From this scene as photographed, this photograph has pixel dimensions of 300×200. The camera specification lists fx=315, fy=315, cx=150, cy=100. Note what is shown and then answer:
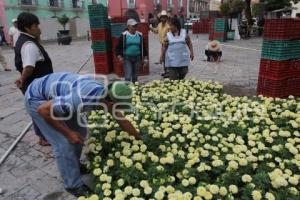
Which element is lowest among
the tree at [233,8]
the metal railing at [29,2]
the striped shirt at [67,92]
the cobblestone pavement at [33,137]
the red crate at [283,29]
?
the cobblestone pavement at [33,137]

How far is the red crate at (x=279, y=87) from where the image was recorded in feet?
20.3

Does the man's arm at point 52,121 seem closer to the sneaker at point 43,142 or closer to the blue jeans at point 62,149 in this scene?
the blue jeans at point 62,149

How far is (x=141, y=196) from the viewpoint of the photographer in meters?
3.04

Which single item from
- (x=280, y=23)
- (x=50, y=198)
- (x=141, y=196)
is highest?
(x=280, y=23)

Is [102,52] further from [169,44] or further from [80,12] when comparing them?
[80,12]

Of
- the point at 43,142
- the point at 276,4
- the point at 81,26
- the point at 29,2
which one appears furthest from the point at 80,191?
the point at 81,26

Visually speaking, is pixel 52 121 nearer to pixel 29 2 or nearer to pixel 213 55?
pixel 213 55

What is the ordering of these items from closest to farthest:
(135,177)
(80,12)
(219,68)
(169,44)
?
1. (135,177)
2. (169,44)
3. (219,68)
4. (80,12)

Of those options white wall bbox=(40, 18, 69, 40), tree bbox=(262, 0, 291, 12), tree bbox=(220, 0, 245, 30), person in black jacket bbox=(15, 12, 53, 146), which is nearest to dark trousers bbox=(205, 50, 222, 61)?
person in black jacket bbox=(15, 12, 53, 146)

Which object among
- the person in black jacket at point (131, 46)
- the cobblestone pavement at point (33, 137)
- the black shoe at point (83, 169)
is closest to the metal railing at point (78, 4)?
the cobblestone pavement at point (33, 137)

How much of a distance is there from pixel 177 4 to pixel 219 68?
157 feet

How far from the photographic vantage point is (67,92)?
9.82 feet

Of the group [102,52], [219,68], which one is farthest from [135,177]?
[219,68]

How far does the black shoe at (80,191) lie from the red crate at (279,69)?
436cm
